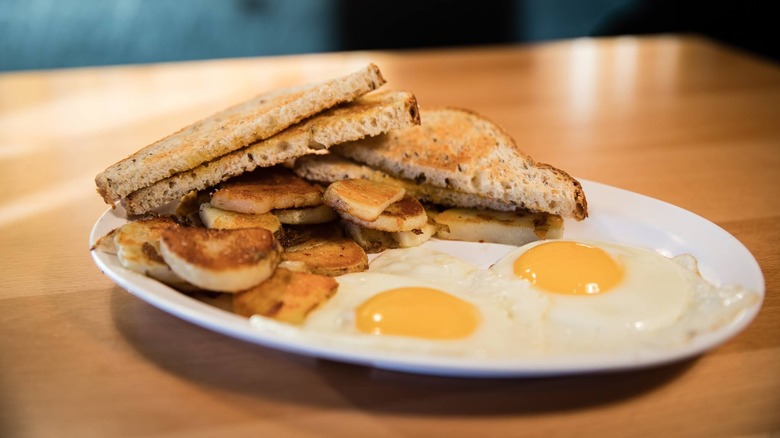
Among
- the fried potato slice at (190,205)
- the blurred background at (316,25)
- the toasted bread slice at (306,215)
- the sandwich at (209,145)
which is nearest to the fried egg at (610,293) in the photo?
the toasted bread slice at (306,215)

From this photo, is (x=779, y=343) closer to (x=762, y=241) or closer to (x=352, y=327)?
(x=762, y=241)

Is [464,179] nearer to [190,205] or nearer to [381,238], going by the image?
[381,238]

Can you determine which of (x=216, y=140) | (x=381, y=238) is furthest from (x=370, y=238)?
(x=216, y=140)

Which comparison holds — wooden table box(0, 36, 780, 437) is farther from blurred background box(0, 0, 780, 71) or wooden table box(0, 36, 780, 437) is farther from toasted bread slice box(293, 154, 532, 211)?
blurred background box(0, 0, 780, 71)

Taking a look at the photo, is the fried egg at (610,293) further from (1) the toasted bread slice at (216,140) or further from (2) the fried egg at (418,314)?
(1) the toasted bread slice at (216,140)

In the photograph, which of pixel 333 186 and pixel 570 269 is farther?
pixel 333 186
